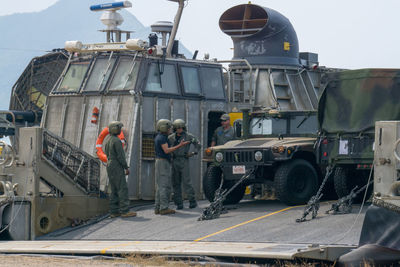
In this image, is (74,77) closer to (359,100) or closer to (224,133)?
(224,133)

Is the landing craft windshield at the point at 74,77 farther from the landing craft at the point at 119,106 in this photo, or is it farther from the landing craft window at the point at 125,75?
the landing craft window at the point at 125,75

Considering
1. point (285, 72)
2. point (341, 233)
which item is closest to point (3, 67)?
point (285, 72)

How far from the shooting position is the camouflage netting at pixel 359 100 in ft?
46.7

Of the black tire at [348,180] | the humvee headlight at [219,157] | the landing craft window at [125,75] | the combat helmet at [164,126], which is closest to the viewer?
the black tire at [348,180]

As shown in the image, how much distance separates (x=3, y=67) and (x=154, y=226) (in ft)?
528

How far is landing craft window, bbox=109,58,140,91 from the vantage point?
57.8 ft

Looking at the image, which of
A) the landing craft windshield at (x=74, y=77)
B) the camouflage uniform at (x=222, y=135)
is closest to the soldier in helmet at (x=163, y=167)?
the camouflage uniform at (x=222, y=135)

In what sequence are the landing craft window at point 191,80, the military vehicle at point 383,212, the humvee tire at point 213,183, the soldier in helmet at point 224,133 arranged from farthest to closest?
the landing craft window at point 191,80
the soldier in helmet at point 224,133
the humvee tire at point 213,183
the military vehicle at point 383,212

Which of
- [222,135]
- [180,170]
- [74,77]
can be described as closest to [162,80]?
[222,135]

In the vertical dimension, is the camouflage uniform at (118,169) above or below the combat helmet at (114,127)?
below

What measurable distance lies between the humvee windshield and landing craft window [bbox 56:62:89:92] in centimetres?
415

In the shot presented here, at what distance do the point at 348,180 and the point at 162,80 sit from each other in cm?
501

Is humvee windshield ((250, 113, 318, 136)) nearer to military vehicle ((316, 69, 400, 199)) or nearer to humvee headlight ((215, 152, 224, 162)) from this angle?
military vehicle ((316, 69, 400, 199))

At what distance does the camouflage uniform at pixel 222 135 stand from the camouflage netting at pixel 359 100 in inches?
118
